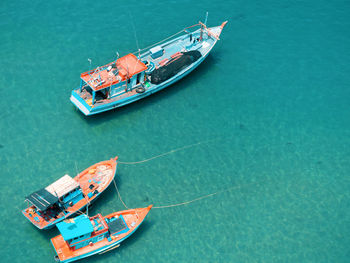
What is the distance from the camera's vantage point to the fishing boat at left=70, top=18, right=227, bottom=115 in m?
47.1

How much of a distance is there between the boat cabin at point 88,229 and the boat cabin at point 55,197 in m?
2.19

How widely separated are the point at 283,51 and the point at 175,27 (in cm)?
1729

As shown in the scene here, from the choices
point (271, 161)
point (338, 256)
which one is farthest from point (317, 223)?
point (271, 161)

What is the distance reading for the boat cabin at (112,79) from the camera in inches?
1849

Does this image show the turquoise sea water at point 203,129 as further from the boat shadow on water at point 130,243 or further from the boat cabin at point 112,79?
the boat cabin at point 112,79

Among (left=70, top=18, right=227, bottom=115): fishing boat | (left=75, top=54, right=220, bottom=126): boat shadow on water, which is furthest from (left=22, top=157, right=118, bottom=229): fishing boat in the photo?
(left=70, top=18, right=227, bottom=115): fishing boat

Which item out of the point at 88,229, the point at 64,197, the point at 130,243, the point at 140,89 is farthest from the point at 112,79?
the point at 130,243

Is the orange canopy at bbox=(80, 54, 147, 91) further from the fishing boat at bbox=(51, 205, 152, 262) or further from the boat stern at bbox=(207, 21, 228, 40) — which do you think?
the fishing boat at bbox=(51, 205, 152, 262)

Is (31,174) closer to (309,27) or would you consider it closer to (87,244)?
(87,244)

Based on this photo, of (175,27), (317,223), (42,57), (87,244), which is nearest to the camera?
(87,244)

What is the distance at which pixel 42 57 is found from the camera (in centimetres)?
5450

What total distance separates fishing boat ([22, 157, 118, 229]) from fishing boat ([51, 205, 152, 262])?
1894mm

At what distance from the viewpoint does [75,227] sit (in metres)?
36.1

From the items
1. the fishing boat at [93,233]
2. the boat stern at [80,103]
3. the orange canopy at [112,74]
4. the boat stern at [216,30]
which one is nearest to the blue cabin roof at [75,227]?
the fishing boat at [93,233]
